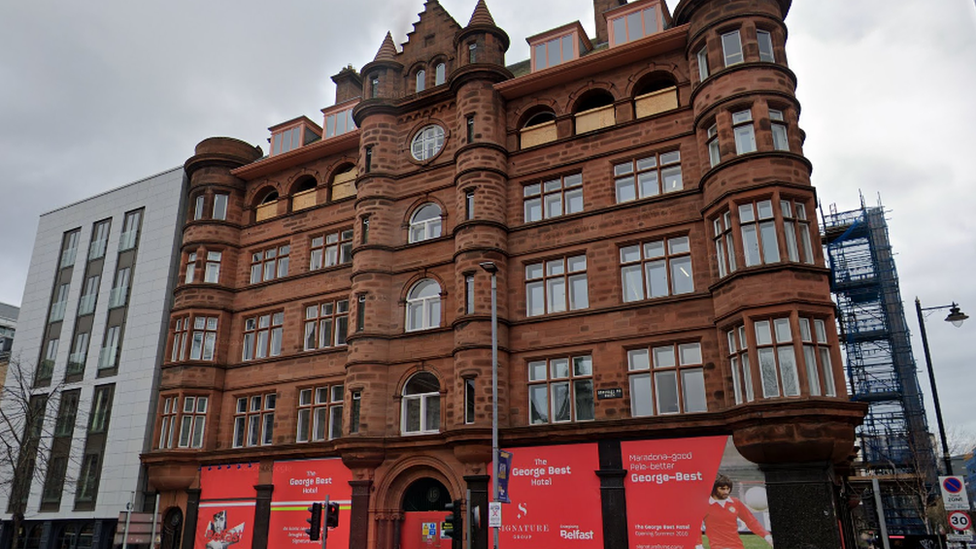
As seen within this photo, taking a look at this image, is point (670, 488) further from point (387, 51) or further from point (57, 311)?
point (57, 311)

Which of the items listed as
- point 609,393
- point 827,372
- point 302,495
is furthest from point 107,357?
point 827,372

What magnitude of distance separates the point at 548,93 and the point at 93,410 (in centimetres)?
2710

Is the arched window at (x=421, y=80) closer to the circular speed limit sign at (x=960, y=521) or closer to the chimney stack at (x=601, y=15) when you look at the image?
the chimney stack at (x=601, y=15)

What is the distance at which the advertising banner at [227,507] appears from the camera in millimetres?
29531

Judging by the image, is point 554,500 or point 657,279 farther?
point 657,279

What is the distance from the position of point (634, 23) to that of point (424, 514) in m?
20.1

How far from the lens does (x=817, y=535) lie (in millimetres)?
19219

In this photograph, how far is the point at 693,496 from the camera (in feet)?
69.8

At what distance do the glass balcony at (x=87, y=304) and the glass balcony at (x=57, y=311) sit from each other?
4.94 ft

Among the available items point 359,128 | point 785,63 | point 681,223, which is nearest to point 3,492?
point 359,128

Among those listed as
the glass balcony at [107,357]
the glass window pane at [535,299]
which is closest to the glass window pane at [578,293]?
the glass window pane at [535,299]

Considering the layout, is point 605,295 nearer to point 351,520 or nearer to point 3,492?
point 351,520

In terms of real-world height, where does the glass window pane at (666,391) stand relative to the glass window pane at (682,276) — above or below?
below

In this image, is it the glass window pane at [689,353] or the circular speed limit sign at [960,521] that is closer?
the circular speed limit sign at [960,521]
